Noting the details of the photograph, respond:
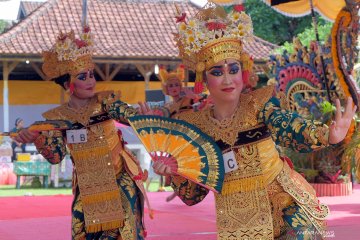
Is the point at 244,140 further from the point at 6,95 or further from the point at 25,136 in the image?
the point at 6,95

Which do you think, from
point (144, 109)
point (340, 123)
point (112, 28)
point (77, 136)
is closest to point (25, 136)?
point (77, 136)

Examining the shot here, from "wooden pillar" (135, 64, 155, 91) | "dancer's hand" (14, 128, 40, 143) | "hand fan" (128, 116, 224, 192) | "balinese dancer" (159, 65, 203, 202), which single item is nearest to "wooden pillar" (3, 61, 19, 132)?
"wooden pillar" (135, 64, 155, 91)

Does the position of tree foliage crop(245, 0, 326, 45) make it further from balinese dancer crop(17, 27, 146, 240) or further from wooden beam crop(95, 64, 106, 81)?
balinese dancer crop(17, 27, 146, 240)

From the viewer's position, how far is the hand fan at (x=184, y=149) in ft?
12.1

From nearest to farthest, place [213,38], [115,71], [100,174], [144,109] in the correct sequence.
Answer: [213,38], [144,109], [100,174], [115,71]

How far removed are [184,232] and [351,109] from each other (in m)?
4.20

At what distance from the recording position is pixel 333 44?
27.3ft

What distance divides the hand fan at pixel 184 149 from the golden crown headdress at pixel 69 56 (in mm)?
1467

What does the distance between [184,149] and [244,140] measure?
292 mm

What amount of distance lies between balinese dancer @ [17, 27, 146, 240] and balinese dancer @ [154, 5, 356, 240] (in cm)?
116

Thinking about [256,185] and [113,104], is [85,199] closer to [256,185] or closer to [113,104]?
[113,104]

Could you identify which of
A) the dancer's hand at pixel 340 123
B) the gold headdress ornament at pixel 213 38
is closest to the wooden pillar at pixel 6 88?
the gold headdress ornament at pixel 213 38

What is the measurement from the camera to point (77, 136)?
5086 mm

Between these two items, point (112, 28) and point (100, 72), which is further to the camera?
point (112, 28)
